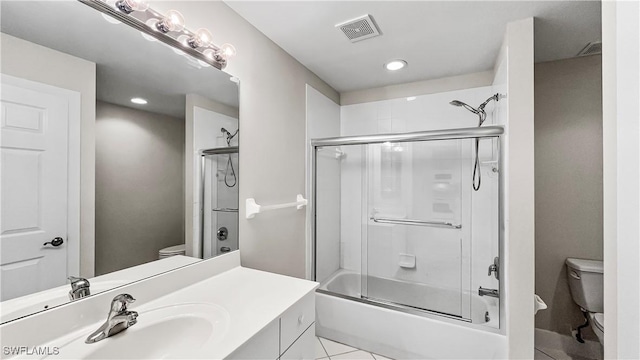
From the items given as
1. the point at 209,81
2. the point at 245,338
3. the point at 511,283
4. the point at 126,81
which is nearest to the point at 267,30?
the point at 209,81

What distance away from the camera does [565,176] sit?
2.13 metres

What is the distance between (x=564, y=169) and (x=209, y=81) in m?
2.72

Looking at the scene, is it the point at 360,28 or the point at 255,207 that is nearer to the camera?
the point at 255,207

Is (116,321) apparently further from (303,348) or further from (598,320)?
(598,320)

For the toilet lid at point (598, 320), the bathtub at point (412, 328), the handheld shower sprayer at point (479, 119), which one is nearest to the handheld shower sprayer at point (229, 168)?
the bathtub at point (412, 328)

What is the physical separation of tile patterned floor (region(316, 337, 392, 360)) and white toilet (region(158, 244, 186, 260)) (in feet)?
4.45

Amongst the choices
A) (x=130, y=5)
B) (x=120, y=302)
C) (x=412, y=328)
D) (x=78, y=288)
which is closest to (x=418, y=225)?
(x=412, y=328)

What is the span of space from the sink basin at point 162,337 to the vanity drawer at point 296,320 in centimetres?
24

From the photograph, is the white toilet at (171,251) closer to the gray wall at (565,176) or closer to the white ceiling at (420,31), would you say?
the white ceiling at (420,31)

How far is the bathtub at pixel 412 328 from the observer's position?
170 cm

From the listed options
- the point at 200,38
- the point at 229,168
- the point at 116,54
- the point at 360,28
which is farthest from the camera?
the point at 360,28

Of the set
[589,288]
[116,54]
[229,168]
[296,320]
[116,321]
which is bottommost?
[589,288]

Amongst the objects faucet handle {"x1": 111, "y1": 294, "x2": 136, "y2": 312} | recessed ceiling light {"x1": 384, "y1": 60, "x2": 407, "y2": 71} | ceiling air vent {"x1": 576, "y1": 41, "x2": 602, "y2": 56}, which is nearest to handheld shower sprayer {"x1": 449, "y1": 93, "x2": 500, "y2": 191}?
recessed ceiling light {"x1": 384, "y1": 60, "x2": 407, "y2": 71}

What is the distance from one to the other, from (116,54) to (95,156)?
41 cm
